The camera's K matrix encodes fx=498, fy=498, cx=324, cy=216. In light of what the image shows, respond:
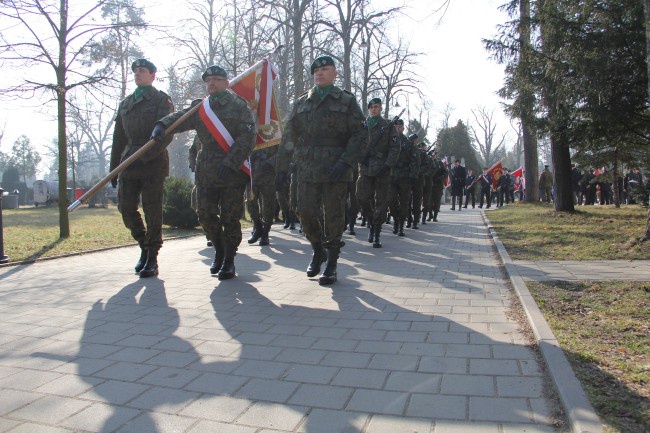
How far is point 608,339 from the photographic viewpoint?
3307 millimetres

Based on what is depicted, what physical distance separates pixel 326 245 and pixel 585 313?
2.62 m

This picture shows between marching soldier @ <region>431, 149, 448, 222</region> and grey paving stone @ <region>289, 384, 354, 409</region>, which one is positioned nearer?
grey paving stone @ <region>289, 384, 354, 409</region>

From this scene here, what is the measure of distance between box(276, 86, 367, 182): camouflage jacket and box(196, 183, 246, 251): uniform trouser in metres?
0.78

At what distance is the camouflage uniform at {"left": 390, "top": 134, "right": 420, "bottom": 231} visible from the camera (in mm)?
9820

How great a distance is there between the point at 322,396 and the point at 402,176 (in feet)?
25.1

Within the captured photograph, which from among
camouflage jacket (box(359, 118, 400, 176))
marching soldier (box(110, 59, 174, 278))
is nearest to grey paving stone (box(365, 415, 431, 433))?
marching soldier (box(110, 59, 174, 278))

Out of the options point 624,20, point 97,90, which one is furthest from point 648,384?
point 97,90

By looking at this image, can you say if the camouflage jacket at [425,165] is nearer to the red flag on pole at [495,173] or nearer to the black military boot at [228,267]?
the black military boot at [228,267]

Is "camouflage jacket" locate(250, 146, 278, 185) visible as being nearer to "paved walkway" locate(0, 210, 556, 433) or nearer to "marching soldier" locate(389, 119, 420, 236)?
"marching soldier" locate(389, 119, 420, 236)

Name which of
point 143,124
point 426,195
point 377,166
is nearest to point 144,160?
point 143,124

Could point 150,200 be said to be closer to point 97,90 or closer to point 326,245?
point 326,245

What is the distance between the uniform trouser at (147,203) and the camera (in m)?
6.02

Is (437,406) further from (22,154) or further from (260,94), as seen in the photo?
(22,154)

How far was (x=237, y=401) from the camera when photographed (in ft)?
8.30
